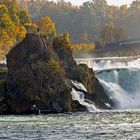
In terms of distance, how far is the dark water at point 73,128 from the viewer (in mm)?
60875

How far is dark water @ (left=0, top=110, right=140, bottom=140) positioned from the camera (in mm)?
60875

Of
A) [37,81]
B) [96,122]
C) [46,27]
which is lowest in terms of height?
[96,122]

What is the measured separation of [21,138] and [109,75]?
190 ft

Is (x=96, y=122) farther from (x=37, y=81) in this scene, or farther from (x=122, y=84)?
(x=122, y=84)

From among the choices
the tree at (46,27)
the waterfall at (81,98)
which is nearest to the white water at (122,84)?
the waterfall at (81,98)

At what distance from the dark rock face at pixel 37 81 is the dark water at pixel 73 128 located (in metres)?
13.0

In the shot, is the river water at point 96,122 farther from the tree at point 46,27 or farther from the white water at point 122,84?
the tree at point 46,27

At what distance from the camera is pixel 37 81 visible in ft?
322

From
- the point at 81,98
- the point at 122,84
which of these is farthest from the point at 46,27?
the point at 81,98

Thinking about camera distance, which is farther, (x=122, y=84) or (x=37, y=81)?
(x=122, y=84)

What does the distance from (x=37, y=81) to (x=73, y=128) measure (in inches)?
1222

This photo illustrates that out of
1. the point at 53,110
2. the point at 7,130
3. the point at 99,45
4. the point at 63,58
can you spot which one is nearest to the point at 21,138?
the point at 7,130

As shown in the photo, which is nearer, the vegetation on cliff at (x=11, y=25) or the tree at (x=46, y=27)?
the vegetation on cliff at (x=11, y=25)

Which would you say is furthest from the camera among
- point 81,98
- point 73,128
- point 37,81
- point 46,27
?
point 46,27
